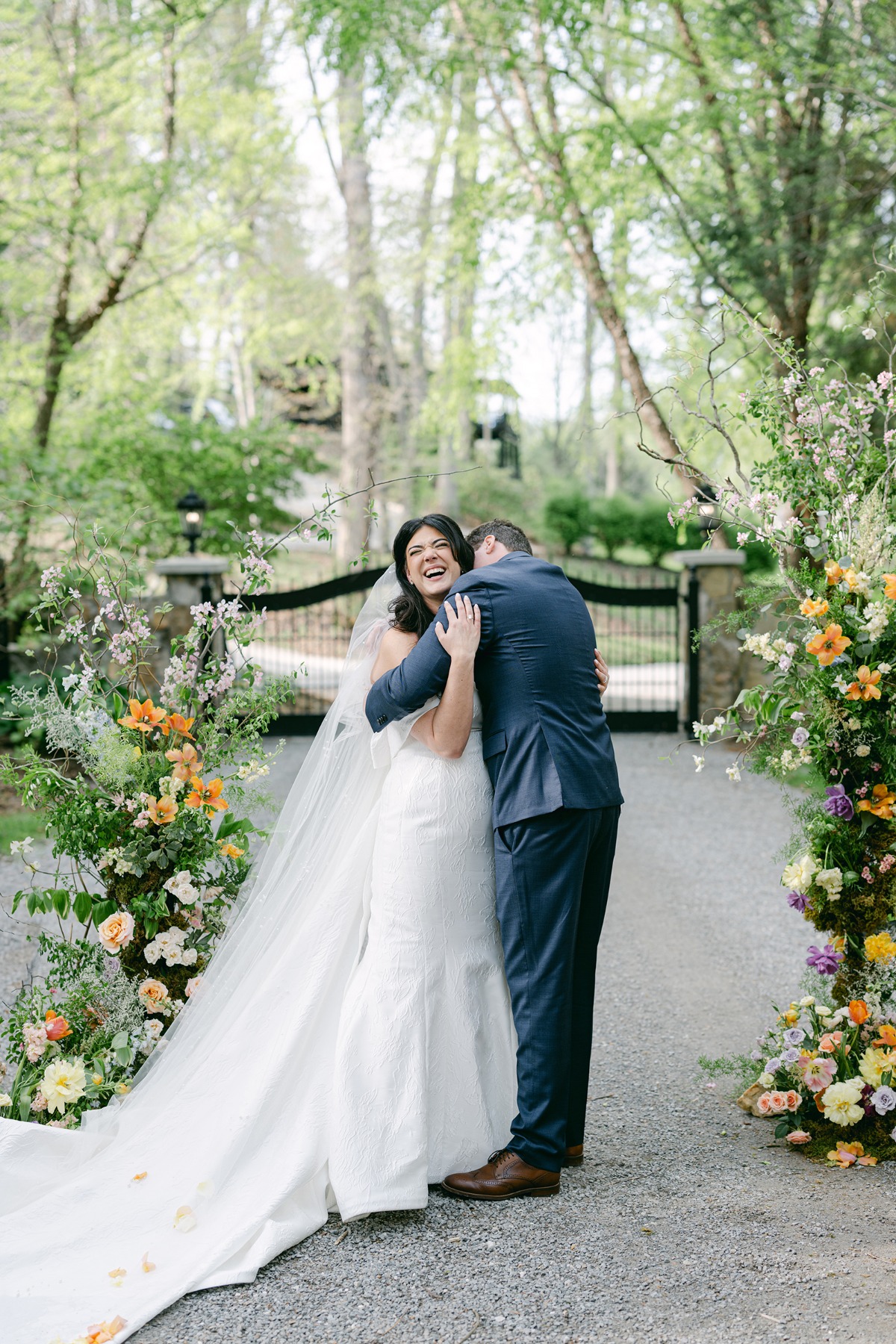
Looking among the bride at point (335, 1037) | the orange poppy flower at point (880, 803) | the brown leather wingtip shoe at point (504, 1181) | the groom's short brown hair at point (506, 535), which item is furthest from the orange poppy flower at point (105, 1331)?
the orange poppy flower at point (880, 803)

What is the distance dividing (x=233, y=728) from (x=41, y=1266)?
1616 mm

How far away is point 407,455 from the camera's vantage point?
918 inches

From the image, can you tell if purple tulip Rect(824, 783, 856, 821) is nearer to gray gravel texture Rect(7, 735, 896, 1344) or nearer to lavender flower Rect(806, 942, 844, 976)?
lavender flower Rect(806, 942, 844, 976)

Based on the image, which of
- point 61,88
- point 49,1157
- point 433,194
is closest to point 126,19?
point 61,88

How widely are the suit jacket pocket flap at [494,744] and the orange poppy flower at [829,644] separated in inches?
38.1

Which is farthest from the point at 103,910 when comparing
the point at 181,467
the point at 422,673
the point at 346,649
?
the point at 181,467

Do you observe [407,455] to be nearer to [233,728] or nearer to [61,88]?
[61,88]

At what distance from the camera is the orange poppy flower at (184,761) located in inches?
140

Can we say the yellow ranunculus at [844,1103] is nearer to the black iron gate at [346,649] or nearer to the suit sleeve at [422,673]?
the suit sleeve at [422,673]

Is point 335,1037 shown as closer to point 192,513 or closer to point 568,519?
point 192,513

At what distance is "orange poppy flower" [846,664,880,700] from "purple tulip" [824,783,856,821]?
0.30m

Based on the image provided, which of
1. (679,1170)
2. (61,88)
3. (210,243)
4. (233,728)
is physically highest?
(61,88)

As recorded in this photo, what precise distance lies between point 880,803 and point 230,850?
2.06m

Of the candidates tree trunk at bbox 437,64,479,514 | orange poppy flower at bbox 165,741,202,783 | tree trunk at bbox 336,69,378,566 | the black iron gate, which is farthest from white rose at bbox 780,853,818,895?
tree trunk at bbox 336,69,378,566
